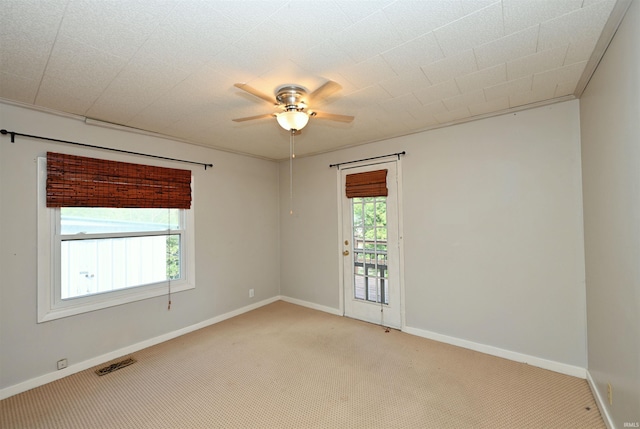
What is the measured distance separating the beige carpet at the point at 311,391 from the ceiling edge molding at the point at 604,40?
2420 millimetres

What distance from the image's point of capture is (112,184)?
285 cm

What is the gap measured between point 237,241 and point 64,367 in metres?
2.18

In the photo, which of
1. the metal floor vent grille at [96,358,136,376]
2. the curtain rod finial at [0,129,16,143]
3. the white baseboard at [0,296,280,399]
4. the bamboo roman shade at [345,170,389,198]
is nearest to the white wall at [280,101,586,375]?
the bamboo roman shade at [345,170,389,198]

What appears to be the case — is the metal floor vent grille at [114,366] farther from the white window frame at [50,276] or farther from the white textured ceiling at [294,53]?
the white textured ceiling at [294,53]

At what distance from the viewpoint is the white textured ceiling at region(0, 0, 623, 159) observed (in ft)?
4.43

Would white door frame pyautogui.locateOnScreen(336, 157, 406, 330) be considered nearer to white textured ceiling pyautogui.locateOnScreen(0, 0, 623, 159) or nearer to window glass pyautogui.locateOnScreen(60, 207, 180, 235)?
white textured ceiling pyautogui.locateOnScreen(0, 0, 623, 159)

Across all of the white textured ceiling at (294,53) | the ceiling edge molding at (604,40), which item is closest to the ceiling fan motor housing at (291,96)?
the white textured ceiling at (294,53)

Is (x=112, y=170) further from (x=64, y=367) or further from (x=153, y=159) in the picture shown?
(x=64, y=367)

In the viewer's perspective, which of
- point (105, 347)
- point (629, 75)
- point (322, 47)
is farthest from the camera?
point (105, 347)

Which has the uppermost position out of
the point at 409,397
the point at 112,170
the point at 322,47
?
the point at 322,47

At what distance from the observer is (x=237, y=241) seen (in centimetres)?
412

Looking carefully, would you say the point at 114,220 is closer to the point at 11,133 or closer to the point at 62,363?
the point at 11,133

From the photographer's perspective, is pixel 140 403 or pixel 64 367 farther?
pixel 64 367

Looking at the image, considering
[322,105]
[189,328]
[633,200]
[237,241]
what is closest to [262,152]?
[237,241]
